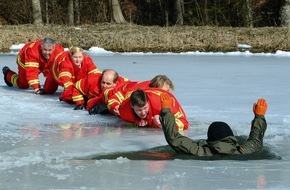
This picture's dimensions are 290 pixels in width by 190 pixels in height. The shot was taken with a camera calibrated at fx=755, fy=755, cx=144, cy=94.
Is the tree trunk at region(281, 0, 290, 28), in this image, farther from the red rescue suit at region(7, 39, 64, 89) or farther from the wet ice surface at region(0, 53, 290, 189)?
the red rescue suit at region(7, 39, 64, 89)

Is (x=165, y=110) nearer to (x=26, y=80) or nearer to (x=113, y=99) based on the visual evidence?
(x=113, y=99)

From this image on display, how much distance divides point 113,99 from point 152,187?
324 centimetres

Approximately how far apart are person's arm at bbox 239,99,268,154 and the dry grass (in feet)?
40.7

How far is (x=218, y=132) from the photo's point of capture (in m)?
5.73

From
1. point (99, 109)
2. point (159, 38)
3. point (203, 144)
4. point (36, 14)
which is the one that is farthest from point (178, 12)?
point (203, 144)

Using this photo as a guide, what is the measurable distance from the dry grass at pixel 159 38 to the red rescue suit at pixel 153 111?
1174cm

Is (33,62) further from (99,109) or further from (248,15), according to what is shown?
(248,15)

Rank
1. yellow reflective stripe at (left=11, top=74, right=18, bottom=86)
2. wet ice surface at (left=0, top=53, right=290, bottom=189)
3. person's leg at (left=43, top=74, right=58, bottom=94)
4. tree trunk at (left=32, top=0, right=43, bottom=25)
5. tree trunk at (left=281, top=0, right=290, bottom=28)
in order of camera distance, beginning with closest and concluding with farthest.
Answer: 1. wet ice surface at (left=0, top=53, right=290, bottom=189)
2. person's leg at (left=43, top=74, right=58, bottom=94)
3. yellow reflective stripe at (left=11, top=74, right=18, bottom=86)
4. tree trunk at (left=281, top=0, right=290, bottom=28)
5. tree trunk at (left=32, top=0, right=43, bottom=25)

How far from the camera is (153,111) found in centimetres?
701

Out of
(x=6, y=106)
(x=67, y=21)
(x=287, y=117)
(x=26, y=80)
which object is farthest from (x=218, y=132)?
(x=67, y=21)

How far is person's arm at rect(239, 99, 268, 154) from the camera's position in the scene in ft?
19.5

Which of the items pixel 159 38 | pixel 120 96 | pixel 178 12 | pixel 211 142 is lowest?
pixel 211 142

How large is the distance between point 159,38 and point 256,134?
46.4 feet

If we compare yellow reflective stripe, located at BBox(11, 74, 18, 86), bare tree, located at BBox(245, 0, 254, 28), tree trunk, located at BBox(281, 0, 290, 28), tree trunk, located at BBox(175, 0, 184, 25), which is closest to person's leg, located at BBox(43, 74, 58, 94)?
yellow reflective stripe, located at BBox(11, 74, 18, 86)
